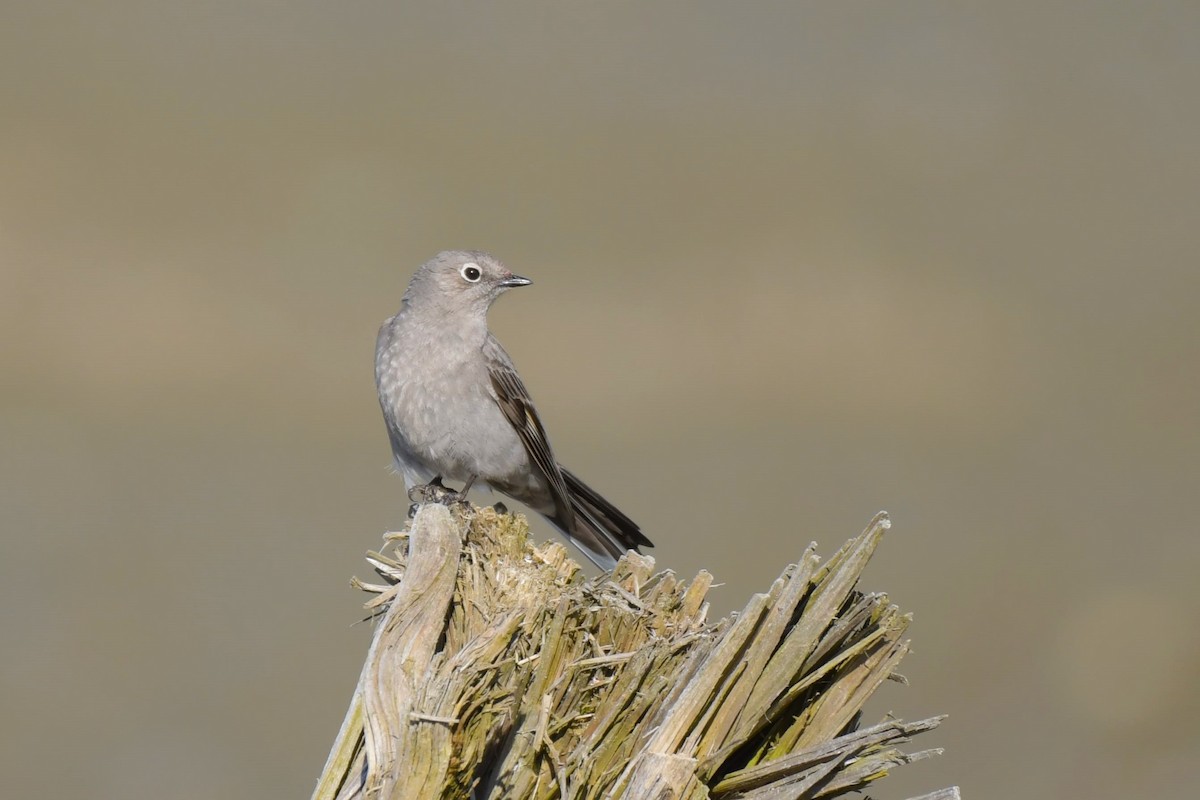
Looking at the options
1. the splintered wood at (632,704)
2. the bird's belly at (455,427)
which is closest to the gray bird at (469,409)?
the bird's belly at (455,427)

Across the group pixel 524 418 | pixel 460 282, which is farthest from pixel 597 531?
pixel 460 282

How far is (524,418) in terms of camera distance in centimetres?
806

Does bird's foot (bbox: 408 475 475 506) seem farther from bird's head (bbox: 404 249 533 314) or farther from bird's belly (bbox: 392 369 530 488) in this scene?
bird's head (bbox: 404 249 533 314)

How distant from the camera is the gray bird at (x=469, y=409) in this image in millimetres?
7684

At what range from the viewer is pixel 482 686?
11.4ft

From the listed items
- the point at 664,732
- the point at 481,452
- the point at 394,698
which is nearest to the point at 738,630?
the point at 664,732

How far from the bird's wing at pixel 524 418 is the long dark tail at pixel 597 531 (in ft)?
0.36

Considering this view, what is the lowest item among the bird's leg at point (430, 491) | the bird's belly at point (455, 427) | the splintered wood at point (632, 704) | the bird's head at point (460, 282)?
the splintered wood at point (632, 704)

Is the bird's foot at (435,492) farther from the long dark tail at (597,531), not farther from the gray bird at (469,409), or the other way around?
the long dark tail at (597,531)

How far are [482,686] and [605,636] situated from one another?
781 millimetres

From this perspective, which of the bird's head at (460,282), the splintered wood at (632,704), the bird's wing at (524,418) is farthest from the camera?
the bird's head at (460,282)

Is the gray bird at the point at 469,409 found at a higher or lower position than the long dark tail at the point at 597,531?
higher

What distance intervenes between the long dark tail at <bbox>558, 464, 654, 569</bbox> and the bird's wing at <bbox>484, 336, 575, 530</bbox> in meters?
0.11

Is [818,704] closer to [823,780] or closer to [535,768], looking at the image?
[823,780]
